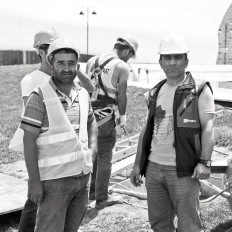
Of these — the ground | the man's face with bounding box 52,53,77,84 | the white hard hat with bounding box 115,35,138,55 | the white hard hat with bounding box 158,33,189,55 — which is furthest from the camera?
the white hard hat with bounding box 115,35,138,55

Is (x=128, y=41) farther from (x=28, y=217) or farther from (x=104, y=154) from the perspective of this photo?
(x=28, y=217)

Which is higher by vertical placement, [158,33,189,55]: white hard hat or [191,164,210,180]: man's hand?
[158,33,189,55]: white hard hat

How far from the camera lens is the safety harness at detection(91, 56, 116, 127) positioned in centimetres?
477

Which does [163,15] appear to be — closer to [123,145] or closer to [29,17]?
[29,17]

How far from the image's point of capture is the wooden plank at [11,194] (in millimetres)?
4426

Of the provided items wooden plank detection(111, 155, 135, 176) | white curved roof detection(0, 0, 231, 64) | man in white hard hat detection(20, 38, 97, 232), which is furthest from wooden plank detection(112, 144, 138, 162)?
white curved roof detection(0, 0, 231, 64)

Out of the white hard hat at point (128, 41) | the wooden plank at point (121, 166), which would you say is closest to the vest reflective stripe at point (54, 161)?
the white hard hat at point (128, 41)

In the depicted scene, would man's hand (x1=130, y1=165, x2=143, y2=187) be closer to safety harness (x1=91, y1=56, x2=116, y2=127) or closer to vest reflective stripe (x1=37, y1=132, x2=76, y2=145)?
vest reflective stripe (x1=37, y1=132, x2=76, y2=145)

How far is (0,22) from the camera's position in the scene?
40969mm

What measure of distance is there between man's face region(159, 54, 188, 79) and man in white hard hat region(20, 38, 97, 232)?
69 cm

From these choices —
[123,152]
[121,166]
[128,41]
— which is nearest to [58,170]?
[128,41]

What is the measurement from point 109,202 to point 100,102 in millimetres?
1119

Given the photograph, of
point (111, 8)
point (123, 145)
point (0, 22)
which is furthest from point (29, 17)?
point (123, 145)

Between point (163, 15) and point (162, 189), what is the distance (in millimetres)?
54919
